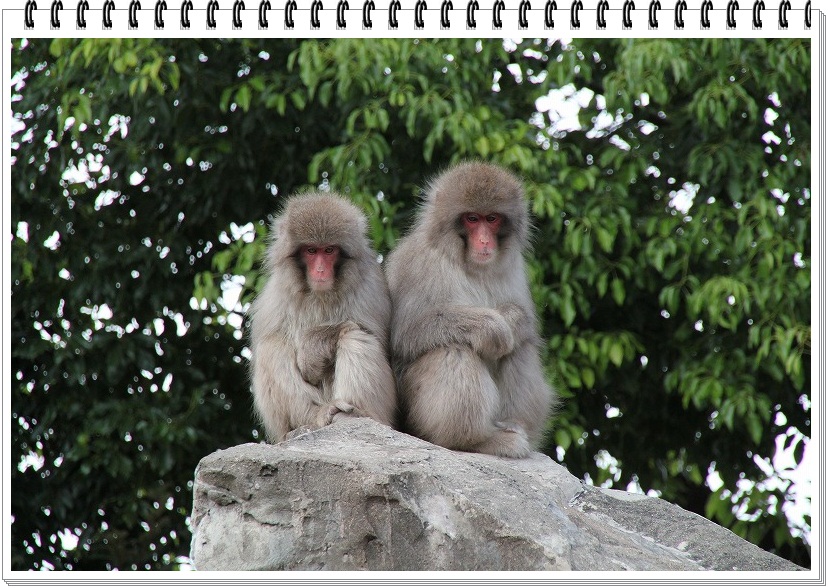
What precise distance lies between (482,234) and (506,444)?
3.39 ft

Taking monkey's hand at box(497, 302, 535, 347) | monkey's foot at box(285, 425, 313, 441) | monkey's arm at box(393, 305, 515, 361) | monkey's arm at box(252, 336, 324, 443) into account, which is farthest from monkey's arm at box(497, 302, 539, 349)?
monkey's foot at box(285, 425, 313, 441)

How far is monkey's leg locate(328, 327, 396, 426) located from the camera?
617 cm

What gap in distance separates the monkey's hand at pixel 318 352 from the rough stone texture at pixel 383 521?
84cm

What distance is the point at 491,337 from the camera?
6277mm

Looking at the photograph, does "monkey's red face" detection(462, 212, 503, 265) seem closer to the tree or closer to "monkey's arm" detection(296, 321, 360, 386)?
"monkey's arm" detection(296, 321, 360, 386)

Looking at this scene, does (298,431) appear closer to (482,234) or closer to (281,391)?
(281,391)

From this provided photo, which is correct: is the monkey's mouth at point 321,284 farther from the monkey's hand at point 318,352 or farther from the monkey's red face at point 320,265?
the monkey's hand at point 318,352

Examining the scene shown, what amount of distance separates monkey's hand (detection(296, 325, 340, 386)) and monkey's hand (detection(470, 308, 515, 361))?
2.21ft

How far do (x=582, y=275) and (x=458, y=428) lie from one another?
2.90m

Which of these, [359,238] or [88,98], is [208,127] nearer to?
[88,98]

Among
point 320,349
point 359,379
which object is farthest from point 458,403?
point 320,349

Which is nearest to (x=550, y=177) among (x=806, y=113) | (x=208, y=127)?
(x=806, y=113)

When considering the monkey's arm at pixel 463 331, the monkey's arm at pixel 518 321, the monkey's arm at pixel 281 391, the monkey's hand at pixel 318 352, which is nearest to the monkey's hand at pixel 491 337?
the monkey's arm at pixel 463 331

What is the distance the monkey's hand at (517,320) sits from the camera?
6.50 m
